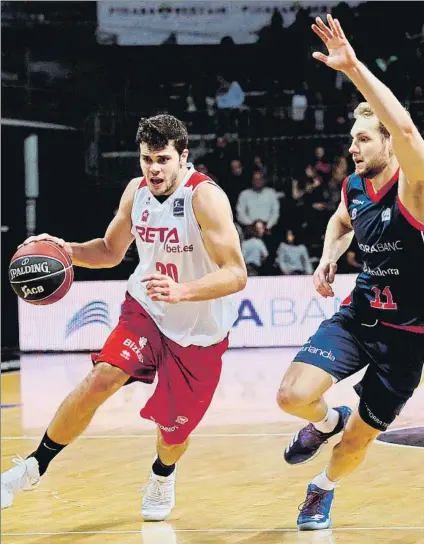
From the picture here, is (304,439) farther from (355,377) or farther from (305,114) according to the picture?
(305,114)

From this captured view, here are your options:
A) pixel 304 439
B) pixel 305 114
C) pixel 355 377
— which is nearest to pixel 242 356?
pixel 355 377

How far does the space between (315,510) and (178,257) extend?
1.37 metres

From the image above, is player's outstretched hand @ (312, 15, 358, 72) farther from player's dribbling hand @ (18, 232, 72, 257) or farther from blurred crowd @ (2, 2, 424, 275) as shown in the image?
blurred crowd @ (2, 2, 424, 275)

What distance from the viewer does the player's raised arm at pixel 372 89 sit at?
396 cm

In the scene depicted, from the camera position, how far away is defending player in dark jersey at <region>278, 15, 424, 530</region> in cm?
467

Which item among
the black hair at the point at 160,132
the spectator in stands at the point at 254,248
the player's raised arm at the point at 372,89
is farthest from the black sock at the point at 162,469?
the spectator in stands at the point at 254,248

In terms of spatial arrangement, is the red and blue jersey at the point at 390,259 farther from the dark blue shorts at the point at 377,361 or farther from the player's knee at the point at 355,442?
the player's knee at the point at 355,442

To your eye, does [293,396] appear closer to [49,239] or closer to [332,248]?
[332,248]

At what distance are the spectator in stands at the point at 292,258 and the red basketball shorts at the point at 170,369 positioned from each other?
28.6ft

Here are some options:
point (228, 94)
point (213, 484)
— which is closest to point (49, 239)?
point (213, 484)

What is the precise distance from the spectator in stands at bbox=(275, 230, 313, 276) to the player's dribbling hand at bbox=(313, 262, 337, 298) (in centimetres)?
863

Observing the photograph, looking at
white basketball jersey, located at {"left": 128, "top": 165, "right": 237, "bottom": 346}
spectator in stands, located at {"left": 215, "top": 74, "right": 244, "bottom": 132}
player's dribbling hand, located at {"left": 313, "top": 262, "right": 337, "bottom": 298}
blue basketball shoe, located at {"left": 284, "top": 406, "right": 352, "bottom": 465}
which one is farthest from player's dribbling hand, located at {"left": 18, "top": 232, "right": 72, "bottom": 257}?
spectator in stands, located at {"left": 215, "top": 74, "right": 244, "bottom": 132}

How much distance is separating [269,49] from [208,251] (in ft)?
35.8

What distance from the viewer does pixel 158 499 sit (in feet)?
17.0
